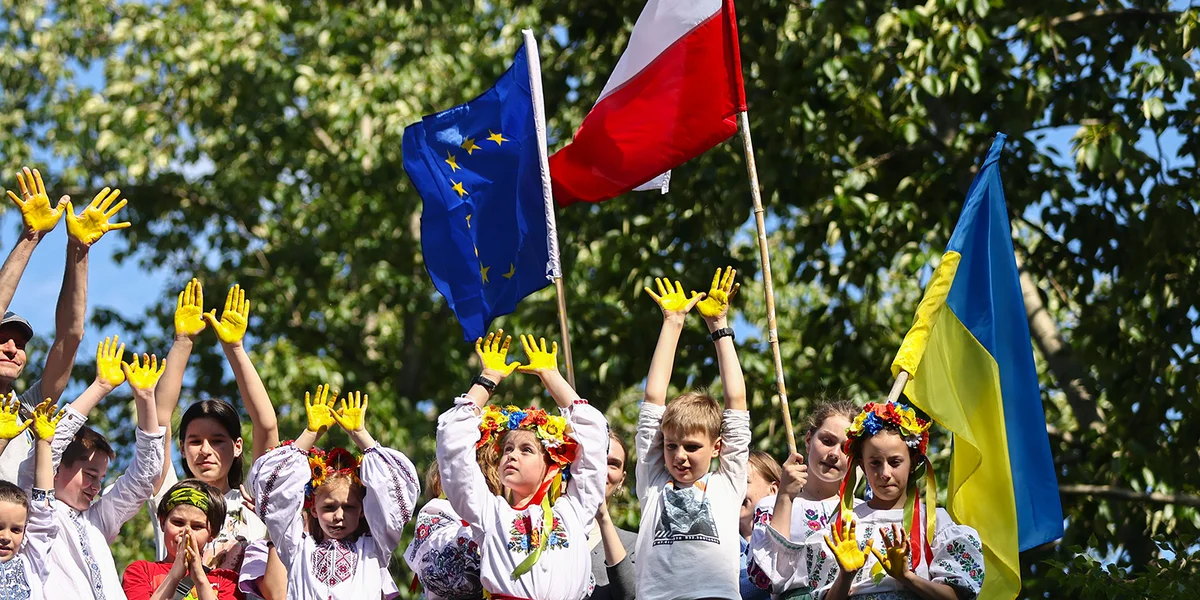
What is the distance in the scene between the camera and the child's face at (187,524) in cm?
600

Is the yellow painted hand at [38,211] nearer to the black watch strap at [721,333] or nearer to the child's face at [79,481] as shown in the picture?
the child's face at [79,481]

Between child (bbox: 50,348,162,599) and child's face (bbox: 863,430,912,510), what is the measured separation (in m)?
2.62

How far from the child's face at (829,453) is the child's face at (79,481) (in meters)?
2.68

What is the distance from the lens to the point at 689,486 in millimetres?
5668

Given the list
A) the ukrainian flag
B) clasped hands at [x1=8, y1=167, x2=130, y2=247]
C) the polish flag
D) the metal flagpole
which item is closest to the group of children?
clasped hands at [x1=8, y1=167, x2=130, y2=247]

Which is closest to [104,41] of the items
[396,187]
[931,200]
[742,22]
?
[396,187]

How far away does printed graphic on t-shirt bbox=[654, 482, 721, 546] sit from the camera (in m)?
5.58

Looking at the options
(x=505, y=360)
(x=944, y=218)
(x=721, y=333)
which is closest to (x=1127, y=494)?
(x=944, y=218)

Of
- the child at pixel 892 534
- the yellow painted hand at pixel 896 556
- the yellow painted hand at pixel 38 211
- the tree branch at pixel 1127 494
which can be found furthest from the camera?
the tree branch at pixel 1127 494

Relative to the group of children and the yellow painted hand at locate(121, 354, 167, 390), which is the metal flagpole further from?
the yellow painted hand at locate(121, 354, 167, 390)

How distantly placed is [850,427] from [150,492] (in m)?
2.60

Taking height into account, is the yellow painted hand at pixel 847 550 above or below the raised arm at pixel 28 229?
below

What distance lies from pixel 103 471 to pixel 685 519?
2273 mm

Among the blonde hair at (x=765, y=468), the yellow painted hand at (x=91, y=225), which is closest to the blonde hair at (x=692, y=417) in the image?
the blonde hair at (x=765, y=468)
